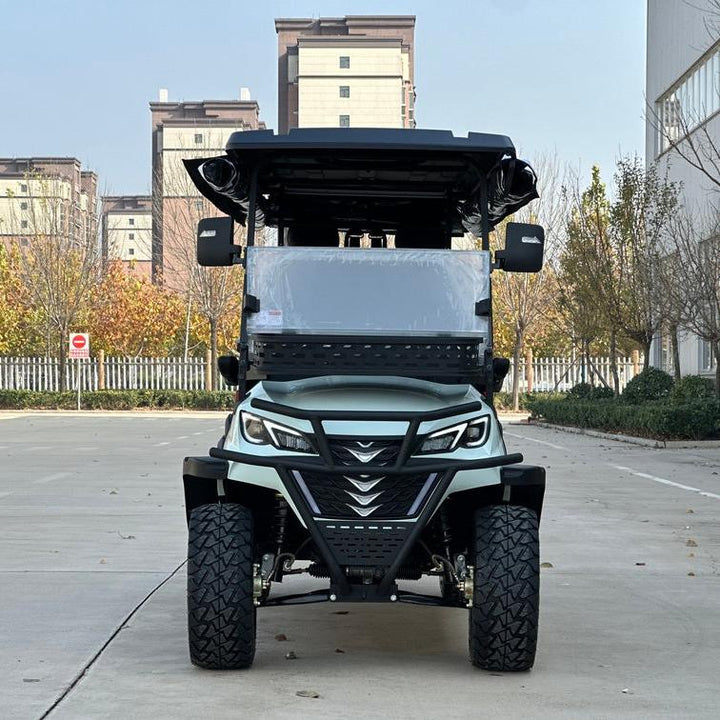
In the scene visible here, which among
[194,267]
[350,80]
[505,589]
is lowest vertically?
[505,589]

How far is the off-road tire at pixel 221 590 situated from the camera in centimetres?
663

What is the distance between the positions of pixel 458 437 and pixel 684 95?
1413 inches

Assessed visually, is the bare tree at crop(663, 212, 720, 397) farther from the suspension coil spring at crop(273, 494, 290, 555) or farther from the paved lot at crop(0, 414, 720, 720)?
the suspension coil spring at crop(273, 494, 290, 555)

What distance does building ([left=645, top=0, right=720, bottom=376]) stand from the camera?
36.9m

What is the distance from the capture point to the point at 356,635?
26.0 ft

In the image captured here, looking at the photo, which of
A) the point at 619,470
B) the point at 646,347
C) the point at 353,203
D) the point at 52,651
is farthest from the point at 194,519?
the point at 646,347

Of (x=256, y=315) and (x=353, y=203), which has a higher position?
(x=353, y=203)

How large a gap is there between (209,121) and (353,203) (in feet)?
407

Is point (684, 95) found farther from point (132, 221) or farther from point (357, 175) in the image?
point (132, 221)

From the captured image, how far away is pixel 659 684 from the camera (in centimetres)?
667

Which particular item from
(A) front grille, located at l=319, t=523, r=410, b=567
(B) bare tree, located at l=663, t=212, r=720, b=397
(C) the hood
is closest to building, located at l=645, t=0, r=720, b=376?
(B) bare tree, located at l=663, t=212, r=720, b=397

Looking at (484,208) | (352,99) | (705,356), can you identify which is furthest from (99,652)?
(352,99)

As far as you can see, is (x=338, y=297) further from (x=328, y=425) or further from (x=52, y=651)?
(x=52, y=651)

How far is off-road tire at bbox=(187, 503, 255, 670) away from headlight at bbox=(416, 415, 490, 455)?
36.8 inches
